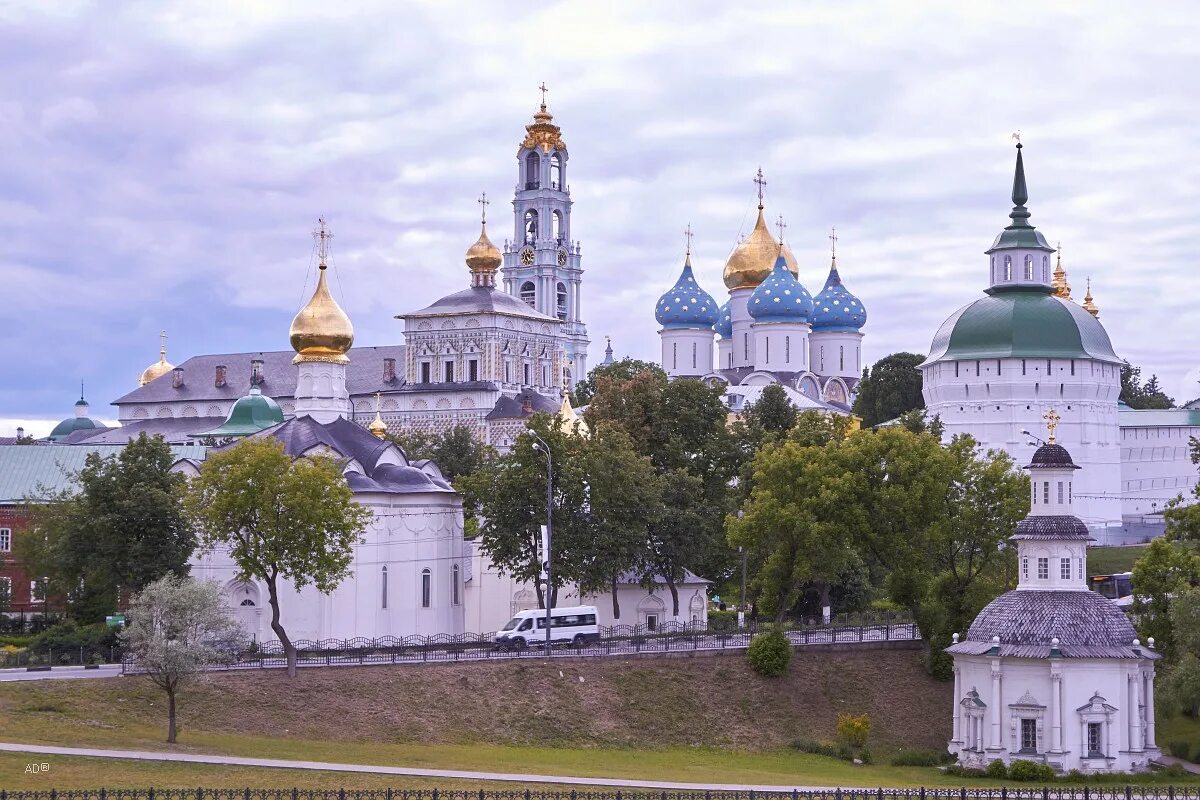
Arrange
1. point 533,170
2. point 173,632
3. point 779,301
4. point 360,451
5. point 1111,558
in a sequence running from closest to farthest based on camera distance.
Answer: point 173,632 → point 360,451 → point 1111,558 → point 779,301 → point 533,170

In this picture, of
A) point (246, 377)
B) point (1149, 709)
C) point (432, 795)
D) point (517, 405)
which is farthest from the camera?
point (246, 377)

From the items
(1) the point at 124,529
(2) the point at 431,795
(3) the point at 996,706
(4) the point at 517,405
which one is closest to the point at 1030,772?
(3) the point at 996,706

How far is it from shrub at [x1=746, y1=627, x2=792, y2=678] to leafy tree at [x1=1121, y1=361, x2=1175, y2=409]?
85.4 m

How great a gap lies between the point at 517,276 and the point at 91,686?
4362 inches

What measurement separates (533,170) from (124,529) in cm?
9896

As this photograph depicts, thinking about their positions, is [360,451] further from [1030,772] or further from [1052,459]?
[1030,772]

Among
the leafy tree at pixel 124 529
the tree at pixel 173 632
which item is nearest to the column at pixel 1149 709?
the tree at pixel 173 632

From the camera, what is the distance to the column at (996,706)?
52.8 metres

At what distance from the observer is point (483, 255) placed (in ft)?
418

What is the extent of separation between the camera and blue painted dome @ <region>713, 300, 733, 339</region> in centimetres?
13925

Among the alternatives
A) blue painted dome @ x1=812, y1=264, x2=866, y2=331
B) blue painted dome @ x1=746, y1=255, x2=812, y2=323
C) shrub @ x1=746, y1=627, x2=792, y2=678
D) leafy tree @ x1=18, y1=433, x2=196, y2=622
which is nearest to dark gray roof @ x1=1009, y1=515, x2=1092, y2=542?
shrub @ x1=746, y1=627, x2=792, y2=678

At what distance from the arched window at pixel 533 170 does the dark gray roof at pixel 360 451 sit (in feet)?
287

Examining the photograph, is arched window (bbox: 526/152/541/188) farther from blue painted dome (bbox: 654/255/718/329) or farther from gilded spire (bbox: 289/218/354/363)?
gilded spire (bbox: 289/218/354/363)

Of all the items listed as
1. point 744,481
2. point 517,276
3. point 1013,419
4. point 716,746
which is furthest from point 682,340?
point 716,746
